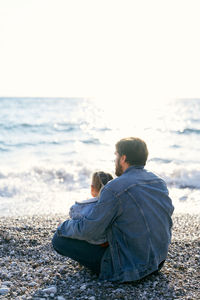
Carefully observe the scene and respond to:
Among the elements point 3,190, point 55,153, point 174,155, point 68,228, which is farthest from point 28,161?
point 68,228

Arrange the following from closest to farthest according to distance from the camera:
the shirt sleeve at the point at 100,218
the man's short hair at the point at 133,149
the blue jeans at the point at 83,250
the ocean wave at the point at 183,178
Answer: the shirt sleeve at the point at 100,218
the man's short hair at the point at 133,149
the blue jeans at the point at 83,250
the ocean wave at the point at 183,178

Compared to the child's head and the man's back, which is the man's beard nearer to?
the man's back

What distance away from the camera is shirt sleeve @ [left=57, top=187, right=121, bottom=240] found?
313 cm

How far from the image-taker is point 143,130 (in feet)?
96.6

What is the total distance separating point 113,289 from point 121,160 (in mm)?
1218

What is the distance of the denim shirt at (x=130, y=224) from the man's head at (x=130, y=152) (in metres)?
0.06

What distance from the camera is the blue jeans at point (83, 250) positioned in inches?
138

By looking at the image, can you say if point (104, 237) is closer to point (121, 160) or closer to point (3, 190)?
point (121, 160)

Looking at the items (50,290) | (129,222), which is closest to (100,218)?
(129,222)

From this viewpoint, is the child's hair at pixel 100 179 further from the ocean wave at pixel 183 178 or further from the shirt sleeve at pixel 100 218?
the ocean wave at pixel 183 178

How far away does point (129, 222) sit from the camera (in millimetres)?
3256

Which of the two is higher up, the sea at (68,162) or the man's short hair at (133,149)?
the man's short hair at (133,149)

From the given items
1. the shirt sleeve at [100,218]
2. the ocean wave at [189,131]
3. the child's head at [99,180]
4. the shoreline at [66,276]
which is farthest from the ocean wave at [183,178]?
the ocean wave at [189,131]

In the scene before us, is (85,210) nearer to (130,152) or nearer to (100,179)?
(100,179)
